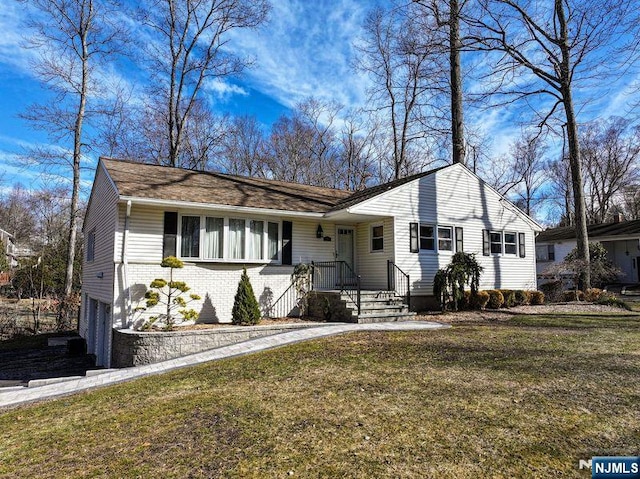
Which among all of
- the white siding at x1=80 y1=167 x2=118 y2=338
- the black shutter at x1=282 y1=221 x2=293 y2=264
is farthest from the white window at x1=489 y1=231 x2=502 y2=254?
the white siding at x1=80 y1=167 x2=118 y2=338

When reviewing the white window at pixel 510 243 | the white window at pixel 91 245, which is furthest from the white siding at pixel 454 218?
the white window at pixel 91 245

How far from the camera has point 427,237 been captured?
47.5 feet

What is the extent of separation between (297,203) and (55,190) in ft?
57.0

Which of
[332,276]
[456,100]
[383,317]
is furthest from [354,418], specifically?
[456,100]

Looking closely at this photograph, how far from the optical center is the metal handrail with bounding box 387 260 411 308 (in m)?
13.1

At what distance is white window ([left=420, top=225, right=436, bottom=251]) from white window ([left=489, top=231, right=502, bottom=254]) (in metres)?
3.17

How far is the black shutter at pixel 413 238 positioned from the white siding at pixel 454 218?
0.17 m

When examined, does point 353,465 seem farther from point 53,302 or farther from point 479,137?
point 479,137

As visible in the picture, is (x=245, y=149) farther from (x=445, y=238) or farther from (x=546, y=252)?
(x=546, y=252)

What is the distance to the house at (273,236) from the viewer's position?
10398 millimetres

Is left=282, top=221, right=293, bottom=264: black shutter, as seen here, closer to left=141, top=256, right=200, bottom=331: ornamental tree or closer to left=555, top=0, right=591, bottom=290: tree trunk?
left=141, top=256, right=200, bottom=331: ornamental tree

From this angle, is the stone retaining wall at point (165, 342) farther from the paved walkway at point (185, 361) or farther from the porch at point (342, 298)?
the porch at point (342, 298)

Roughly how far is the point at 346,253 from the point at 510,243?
24.5 feet

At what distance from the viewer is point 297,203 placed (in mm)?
13492
